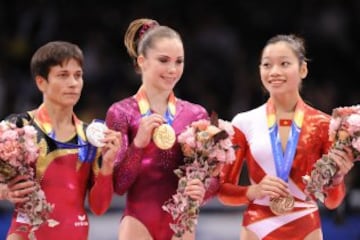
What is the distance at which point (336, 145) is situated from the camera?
165 inches

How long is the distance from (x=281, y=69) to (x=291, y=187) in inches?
22.8

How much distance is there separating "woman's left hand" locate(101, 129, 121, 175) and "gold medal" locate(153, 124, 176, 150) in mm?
176

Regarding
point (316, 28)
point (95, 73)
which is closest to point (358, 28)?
point (316, 28)

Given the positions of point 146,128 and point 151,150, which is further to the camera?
point 151,150

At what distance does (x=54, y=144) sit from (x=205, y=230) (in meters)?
2.34

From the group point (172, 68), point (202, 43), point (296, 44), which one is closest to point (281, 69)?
point (296, 44)

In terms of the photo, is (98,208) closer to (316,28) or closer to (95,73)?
(95,73)

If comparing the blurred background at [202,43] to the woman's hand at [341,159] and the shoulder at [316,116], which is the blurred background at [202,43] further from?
the woman's hand at [341,159]

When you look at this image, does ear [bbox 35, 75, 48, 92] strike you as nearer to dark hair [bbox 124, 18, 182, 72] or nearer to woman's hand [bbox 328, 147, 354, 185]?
dark hair [bbox 124, 18, 182, 72]

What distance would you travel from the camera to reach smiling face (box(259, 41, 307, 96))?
175 inches

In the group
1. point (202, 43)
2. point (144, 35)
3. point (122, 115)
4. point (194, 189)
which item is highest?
point (202, 43)

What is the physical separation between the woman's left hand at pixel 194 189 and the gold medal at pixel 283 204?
0.40 meters

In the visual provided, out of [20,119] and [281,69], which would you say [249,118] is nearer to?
[281,69]

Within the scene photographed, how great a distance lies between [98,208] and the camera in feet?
14.0
